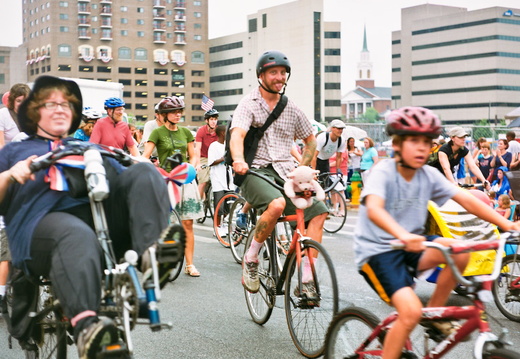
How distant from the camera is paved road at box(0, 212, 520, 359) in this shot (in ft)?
17.5

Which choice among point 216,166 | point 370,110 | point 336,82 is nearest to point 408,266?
point 216,166

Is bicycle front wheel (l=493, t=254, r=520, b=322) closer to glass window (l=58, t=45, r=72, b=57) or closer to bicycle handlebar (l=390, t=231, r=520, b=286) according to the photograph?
bicycle handlebar (l=390, t=231, r=520, b=286)

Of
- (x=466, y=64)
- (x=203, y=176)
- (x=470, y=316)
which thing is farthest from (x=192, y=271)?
(x=466, y=64)

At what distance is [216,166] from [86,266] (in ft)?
26.4

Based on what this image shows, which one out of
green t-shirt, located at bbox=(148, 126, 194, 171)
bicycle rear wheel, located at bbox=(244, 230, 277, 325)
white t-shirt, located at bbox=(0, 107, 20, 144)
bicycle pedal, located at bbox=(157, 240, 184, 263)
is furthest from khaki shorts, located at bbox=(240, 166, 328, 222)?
white t-shirt, located at bbox=(0, 107, 20, 144)

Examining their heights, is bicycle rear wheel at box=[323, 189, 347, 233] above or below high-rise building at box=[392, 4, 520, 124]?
below

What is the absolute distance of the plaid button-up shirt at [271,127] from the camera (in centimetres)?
582

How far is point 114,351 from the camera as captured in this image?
306 cm

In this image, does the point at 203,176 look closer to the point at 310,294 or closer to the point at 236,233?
the point at 236,233

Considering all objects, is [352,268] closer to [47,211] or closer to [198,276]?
[198,276]

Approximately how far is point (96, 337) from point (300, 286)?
7.43 ft

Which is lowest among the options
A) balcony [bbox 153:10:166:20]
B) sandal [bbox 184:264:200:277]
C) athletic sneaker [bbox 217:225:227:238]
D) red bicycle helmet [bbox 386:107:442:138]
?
sandal [bbox 184:264:200:277]

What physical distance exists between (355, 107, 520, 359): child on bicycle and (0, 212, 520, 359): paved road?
48cm

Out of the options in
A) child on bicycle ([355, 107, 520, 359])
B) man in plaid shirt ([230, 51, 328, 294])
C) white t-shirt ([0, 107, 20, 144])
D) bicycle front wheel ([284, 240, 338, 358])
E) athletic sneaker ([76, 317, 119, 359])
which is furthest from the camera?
white t-shirt ([0, 107, 20, 144])
